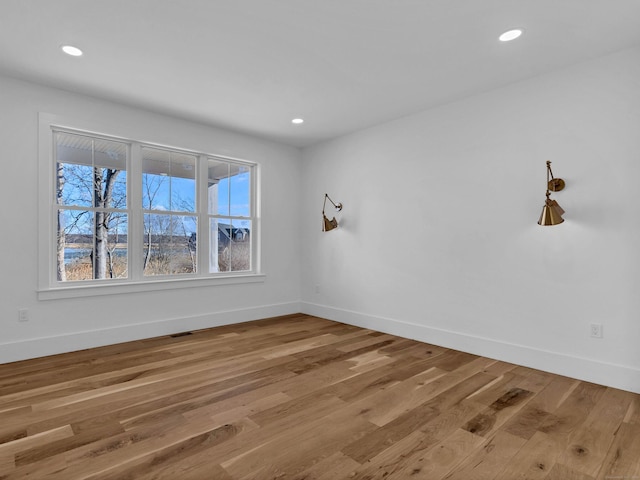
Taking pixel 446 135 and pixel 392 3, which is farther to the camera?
pixel 446 135

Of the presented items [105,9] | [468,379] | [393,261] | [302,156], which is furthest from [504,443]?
[302,156]

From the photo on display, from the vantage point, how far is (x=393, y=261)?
4527mm

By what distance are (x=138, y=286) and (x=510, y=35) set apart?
4.35 metres

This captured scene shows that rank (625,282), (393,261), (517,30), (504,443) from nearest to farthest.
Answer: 1. (504,443)
2. (517,30)
3. (625,282)
4. (393,261)

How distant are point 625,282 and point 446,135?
2.14 metres

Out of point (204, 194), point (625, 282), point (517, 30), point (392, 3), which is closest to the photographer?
point (392, 3)

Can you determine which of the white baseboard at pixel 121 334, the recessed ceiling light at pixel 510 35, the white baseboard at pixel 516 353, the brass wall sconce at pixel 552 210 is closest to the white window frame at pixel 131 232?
the white baseboard at pixel 121 334

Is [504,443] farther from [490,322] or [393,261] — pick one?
[393,261]

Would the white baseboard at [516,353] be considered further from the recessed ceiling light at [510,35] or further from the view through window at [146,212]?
the recessed ceiling light at [510,35]

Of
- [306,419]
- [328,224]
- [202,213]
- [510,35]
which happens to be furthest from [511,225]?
[202,213]

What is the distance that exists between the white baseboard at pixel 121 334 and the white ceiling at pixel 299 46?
8.30 feet

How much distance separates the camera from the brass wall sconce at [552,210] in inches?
119

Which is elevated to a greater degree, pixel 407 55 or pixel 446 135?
pixel 407 55

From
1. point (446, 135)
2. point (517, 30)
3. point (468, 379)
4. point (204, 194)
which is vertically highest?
point (517, 30)
